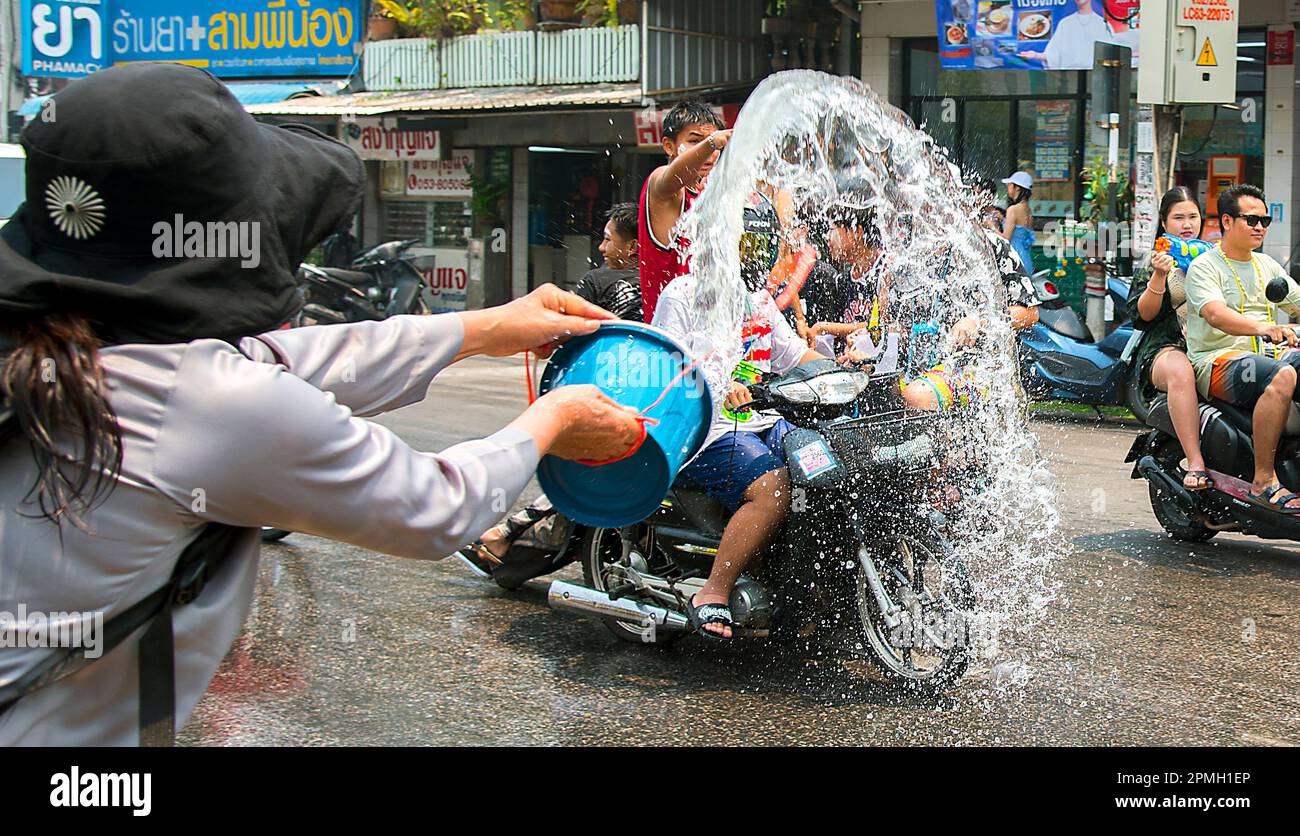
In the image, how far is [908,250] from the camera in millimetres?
6594

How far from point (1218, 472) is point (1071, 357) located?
4.82m

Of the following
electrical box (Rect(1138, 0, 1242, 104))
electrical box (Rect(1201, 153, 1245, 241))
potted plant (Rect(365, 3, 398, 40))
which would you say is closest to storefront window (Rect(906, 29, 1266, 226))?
electrical box (Rect(1201, 153, 1245, 241))

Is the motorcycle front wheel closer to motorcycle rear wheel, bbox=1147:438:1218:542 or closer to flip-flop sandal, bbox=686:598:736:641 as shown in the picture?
flip-flop sandal, bbox=686:598:736:641

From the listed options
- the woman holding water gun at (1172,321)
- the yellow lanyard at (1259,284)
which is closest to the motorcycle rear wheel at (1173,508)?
the woman holding water gun at (1172,321)

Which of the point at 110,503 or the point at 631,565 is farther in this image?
the point at 631,565

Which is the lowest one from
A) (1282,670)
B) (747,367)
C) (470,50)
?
(1282,670)

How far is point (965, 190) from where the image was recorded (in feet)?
23.5

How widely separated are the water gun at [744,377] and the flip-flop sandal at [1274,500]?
294 centimetres

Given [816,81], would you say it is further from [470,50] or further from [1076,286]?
[470,50]

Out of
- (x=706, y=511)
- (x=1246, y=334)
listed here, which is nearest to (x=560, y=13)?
(x=1246, y=334)

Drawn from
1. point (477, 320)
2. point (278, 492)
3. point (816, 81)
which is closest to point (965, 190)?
point (816, 81)

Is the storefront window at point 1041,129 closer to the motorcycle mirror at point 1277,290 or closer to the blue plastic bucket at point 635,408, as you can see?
the motorcycle mirror at point 1277,290

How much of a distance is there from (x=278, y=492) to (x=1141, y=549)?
20.6 feet

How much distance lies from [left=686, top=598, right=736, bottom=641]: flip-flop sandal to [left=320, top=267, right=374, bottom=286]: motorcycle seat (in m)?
12.8
